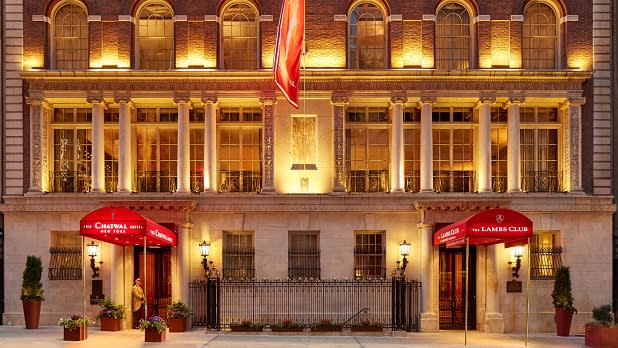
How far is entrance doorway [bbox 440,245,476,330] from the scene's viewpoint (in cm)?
3180

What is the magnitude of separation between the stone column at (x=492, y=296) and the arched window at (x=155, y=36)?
1410 cm

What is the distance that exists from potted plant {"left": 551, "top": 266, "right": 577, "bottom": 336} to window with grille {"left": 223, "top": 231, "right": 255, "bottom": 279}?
11118 millimetres

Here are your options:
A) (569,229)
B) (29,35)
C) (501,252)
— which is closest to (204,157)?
(29,35)

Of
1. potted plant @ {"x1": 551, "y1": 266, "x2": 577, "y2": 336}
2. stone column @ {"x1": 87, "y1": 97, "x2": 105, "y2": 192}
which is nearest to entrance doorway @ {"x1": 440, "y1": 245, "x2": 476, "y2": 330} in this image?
potted plant @ {"x1": 551, "y1": 266, "x2": 577, "y2": 336}

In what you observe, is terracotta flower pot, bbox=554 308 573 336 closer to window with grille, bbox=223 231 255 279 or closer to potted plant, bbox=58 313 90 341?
window with grille, bbox=223 231 255 279

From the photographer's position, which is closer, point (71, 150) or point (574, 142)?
point (574, 142)

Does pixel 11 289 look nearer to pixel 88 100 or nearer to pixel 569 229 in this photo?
pixel 88 100

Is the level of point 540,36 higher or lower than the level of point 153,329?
higher

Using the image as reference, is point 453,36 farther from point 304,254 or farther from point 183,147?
point 183,147

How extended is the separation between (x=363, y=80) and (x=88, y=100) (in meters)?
10.3

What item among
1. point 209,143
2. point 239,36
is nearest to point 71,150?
point 209,143

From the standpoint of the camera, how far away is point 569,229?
31.6 m

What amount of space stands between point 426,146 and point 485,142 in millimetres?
2211

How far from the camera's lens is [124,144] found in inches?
1236
